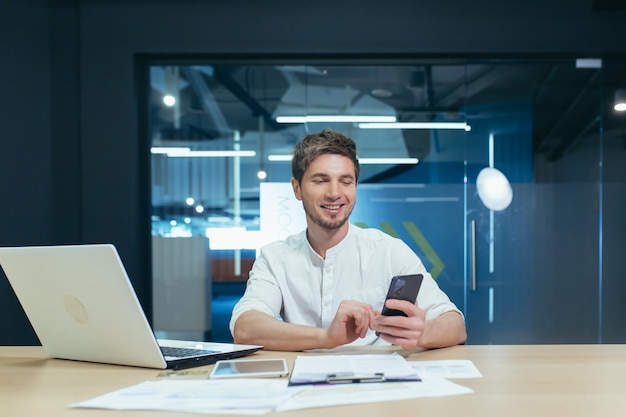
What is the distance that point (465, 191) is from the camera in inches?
182

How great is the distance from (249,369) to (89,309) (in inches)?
16.2

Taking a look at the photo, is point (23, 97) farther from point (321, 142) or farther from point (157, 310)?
point (321, 142)

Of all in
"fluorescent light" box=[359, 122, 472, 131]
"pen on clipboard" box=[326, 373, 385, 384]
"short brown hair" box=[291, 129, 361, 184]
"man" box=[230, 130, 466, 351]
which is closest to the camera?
"pen on clipboard" box=[326, 373, 385, 384]

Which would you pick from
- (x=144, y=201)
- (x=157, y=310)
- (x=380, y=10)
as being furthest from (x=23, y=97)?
(x=380, y=10)

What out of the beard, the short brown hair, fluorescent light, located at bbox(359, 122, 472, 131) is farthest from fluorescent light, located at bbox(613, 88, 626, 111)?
the beard

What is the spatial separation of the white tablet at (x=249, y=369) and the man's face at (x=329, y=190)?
853mm

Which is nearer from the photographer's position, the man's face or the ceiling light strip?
the man's face

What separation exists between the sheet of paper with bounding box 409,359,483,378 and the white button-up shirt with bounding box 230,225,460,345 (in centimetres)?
66

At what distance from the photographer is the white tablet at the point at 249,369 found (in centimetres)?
Answer: 142

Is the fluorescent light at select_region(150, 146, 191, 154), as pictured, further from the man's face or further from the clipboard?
the clipboard

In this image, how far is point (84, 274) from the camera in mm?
1473

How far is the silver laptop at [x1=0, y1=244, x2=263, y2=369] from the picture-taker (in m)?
1.43

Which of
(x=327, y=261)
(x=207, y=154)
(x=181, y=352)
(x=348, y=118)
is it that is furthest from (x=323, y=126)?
(x=181, y=352)

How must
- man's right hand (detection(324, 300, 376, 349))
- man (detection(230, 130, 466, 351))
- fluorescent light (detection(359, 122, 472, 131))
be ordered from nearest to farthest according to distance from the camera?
1. man's right hand (detection(324, 300, 376, 349))
2. man (detection(230, 130, 466, 351))
3. fluorescent light (detection(359, 122, 472, 131))
